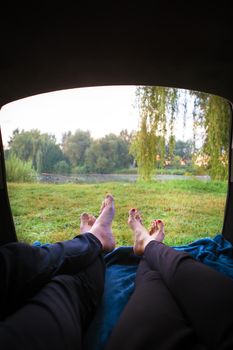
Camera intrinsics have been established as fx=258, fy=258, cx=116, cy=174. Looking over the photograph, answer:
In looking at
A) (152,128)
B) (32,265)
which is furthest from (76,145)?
(32,265)

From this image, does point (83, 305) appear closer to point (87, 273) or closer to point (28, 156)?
point (87, 273)

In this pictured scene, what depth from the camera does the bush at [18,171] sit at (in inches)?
57.4

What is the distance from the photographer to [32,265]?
755mm

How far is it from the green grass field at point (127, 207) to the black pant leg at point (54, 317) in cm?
82

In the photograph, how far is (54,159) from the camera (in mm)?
1608

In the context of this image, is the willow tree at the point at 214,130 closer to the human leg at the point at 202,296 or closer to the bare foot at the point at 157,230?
the bare foot at the point at 157,230

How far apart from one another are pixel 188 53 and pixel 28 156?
1059mm

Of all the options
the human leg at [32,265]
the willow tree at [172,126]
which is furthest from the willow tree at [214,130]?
the human leg at [32,265]

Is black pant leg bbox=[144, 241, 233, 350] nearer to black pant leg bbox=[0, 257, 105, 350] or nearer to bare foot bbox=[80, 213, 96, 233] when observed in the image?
black pant leg bbox=[0, 257, 105, 350]

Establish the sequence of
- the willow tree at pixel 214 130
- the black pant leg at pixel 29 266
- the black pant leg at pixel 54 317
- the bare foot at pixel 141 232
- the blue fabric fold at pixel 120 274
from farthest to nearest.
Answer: the willow tree at pixel 214 130
the bare foot at pixel 141 232
the blue fabric fold at pixel 120 274
the black pant leg at pixel 29 266
the black pant leg at pixel 54 317

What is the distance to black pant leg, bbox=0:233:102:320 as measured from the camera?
68 centimetres

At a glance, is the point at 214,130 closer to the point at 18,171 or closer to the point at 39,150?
the point at 39,150

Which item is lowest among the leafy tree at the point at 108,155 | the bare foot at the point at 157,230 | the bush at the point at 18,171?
the bare foot at the point at 157,230

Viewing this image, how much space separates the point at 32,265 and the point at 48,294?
0.10 metres
